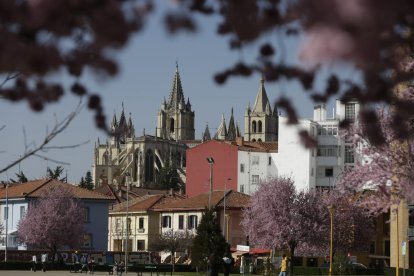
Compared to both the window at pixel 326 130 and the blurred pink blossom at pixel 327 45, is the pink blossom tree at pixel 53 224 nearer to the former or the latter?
the window at pixel 326 130

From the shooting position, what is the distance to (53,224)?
9100 centimetres

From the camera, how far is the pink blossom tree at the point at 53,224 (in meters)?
90.4

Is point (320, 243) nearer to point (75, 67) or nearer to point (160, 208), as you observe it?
point (160, 208)

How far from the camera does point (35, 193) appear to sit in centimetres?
9900

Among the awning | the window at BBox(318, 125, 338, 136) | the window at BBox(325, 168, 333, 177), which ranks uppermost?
the window at BBox(318, 125, 338, 136)

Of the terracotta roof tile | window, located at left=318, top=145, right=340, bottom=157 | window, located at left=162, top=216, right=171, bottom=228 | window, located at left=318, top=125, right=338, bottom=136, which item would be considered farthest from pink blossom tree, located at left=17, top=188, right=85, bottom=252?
the terracotta roof tile

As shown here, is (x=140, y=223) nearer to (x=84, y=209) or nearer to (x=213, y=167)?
(x=213, y=167)

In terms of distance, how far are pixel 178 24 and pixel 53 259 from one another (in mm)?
80889

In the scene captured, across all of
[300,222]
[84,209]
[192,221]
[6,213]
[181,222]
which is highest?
[84,209]

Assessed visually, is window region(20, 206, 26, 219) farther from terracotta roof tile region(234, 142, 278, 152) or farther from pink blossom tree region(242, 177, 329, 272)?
terracotta roof tile region(234, 142, 278, 152)

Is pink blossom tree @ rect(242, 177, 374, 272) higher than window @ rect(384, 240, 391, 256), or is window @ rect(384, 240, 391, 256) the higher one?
pink blossom tree @ rect(242, 177, 374, 272)

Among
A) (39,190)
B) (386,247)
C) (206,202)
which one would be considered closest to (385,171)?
(39,190)

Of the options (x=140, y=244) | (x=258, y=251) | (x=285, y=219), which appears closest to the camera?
(x=285, y=219)

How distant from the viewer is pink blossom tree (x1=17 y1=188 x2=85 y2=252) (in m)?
90.4
